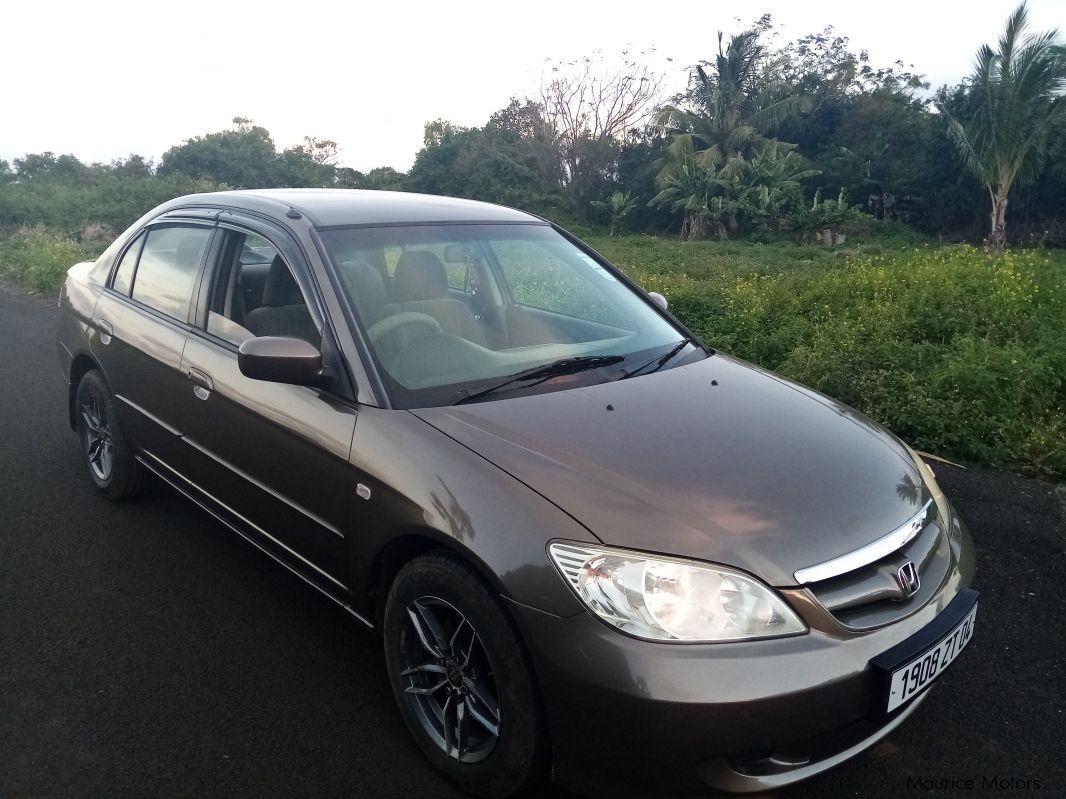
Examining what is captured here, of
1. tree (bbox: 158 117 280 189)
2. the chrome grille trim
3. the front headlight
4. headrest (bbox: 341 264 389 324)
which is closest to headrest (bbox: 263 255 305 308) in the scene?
headrest (bbox: 341 264 389 324)

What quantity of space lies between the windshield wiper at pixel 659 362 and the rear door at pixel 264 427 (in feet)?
3.28

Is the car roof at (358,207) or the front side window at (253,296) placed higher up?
the car roof at (358,207)

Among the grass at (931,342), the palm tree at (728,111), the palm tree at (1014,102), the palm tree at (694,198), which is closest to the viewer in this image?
the grass at (931,342)

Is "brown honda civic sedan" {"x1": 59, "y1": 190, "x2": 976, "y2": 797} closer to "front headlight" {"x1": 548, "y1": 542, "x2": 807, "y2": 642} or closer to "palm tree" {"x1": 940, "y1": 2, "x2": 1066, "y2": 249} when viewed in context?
"front headlight" {"x1": 548, "y1": 542, "x2": 807, "y2": 642}

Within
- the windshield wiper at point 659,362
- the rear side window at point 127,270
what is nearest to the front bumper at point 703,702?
the windshield wiper at point 659,362

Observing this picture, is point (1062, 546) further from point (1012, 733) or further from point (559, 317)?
point (559, 317)

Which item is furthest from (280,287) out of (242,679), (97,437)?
(97,437)

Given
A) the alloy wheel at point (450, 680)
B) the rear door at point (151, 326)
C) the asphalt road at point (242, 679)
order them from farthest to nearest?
the rear door at point (151, 326) < the asphalt road at point (242, 679) < the alloy wheel at point (450, 680)

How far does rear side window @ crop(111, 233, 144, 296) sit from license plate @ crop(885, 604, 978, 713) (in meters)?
3.84

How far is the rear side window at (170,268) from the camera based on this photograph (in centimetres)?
378

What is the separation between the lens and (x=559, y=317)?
352 cm

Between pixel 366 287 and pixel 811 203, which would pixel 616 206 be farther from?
pixel 366 287

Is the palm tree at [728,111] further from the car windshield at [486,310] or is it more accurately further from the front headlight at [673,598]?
the front headlight at [673,598]

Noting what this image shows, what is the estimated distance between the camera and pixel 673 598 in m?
2.08
